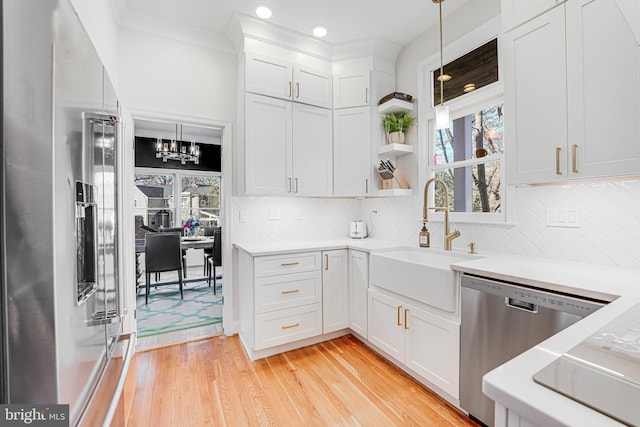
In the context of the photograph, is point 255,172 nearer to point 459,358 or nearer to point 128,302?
point 128,302

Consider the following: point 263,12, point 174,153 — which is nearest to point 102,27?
point 263,12

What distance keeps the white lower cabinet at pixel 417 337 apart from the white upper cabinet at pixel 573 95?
101 cm

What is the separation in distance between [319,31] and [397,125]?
1126mm

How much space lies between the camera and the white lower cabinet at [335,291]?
259 centimetres

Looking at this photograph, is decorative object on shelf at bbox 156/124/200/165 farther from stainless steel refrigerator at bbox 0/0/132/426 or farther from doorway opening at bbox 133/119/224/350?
stainless steel refrigerator at bbox 0/0/132/426

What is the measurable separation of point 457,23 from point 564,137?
155 cm

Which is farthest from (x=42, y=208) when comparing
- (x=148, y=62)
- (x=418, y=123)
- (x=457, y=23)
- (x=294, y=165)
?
(x=457, y=23)

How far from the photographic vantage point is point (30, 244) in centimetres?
48

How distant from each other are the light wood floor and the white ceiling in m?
2.84

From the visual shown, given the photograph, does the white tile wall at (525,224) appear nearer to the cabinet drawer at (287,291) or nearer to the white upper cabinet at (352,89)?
the cabinet drawer at (287,291)

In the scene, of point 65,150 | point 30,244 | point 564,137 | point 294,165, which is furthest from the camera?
point 294,165

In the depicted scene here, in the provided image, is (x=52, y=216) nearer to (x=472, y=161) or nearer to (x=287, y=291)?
(x=287, y=291)

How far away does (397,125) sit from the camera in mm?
2816

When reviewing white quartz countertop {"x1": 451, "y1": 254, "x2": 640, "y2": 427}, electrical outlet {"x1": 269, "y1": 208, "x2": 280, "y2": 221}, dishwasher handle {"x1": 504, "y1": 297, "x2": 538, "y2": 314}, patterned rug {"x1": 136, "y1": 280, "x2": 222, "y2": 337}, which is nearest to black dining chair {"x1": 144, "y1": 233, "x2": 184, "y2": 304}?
patterned rug {"x1": 136, "y1": 280, "x2": 222, "y2": 337}
